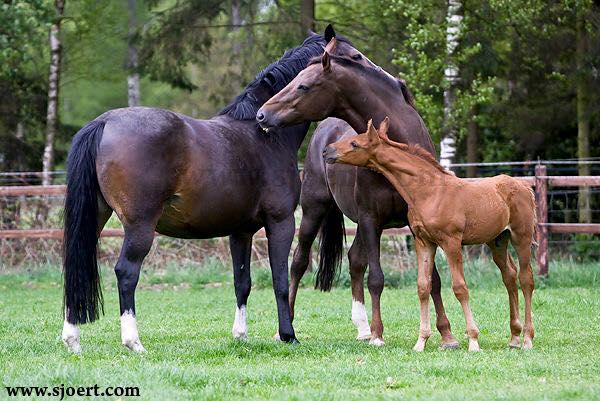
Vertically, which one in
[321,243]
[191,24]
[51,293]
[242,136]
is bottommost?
[51,293]

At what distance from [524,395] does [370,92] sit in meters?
3.43

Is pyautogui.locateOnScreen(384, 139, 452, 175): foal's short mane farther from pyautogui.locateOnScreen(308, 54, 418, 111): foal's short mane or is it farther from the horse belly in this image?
the horse belly

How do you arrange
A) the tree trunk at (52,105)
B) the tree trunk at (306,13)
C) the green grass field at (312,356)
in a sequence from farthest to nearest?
1. the tree trunk at (52,105)
2. the tree trunk at (306,13)
3. the green grass field at (312,356)

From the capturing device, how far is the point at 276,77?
28.1ft

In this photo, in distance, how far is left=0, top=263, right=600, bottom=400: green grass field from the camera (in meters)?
5.73

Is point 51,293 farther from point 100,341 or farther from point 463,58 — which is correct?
point 463,58

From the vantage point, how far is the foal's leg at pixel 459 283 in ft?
24.5

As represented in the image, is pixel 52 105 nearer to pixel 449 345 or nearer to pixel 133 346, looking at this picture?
pixel 133 346

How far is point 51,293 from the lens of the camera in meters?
14.1

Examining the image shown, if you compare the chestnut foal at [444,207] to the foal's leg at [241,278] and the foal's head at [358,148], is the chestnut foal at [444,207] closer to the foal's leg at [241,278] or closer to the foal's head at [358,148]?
the foal's head at [358,148]

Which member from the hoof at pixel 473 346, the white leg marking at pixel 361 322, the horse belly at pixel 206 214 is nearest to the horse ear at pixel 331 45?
the horse belly at pixel 206 214

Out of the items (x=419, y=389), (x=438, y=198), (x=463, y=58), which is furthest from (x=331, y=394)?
(x=463, y=58)

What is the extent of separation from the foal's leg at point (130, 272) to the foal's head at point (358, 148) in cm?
159

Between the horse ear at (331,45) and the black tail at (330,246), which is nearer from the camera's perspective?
the horse ear at (331,45)
